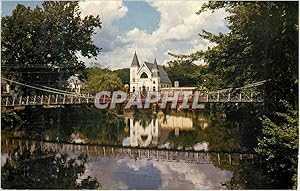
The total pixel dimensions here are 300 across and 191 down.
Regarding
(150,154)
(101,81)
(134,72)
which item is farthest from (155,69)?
(150,154)

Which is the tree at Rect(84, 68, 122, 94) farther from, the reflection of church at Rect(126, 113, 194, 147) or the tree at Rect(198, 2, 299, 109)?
the tree at Rect(198, 2, 299, 109)

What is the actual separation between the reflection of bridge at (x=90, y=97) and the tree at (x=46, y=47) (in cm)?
6

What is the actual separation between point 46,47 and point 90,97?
0.33 metres

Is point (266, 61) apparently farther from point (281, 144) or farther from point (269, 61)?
point (281, 144)

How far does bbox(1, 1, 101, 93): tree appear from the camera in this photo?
8.32 ft

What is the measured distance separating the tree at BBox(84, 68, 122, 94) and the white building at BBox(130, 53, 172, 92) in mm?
77

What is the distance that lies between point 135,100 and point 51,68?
1.44 feet

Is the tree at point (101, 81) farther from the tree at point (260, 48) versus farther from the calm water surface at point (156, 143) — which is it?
the tree at point (260, 48)

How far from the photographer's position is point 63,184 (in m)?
2.50

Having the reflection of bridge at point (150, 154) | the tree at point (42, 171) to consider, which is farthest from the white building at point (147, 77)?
the tree at point (42, 171)

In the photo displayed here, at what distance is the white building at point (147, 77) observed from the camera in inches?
98.7

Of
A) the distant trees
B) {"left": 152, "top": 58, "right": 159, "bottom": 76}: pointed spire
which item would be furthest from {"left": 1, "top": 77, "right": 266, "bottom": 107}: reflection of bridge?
{"left": 152, "top": 58, "right": 159, "bottom": 76}: pointed spire

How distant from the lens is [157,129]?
254 centimetres

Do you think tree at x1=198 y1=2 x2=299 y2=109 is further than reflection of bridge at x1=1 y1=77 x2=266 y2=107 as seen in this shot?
No
